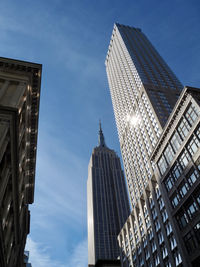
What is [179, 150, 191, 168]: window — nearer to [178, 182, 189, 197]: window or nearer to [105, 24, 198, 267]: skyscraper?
[178, 182, 189, 197]: window

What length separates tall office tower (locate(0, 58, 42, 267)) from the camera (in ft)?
87.7

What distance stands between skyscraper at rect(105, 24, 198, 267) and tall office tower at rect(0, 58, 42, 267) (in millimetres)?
30849

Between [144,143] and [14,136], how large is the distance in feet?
181

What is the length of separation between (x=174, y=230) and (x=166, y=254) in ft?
23.1

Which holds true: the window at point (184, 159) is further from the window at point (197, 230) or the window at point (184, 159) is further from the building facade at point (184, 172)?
the window at point (197, 230)

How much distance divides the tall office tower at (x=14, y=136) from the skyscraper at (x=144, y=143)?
101 feet

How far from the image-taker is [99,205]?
198625mm

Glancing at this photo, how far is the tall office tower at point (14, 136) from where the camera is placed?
2674cm

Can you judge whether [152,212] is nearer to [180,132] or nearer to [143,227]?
[143,227]

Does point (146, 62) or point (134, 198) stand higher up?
point (146, 62)

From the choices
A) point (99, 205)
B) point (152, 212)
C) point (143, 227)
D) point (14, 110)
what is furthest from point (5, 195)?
point (99, 205)

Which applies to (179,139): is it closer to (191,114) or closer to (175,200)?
(191,114)

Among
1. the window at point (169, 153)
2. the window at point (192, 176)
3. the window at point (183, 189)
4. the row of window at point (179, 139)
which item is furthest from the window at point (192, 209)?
the window at point (169, 153)

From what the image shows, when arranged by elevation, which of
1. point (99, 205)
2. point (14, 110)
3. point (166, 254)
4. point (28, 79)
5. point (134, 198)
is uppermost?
point (99, 205)
